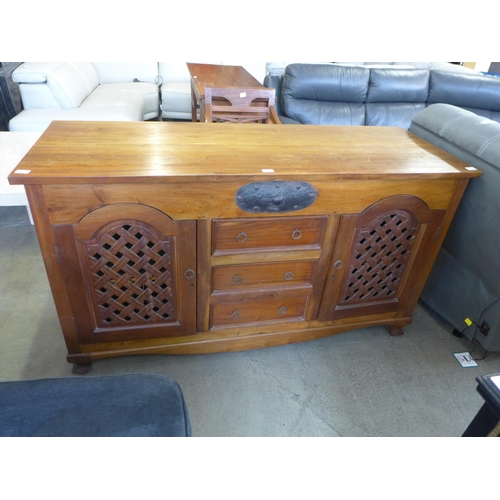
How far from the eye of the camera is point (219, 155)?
3.91ft

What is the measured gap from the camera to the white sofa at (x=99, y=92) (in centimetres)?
284

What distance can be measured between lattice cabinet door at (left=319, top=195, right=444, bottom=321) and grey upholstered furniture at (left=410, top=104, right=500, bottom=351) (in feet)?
0.60

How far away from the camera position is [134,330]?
4.42ft

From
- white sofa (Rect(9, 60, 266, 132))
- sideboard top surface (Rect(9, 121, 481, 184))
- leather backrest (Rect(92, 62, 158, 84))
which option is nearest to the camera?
sideboard top surface (Rect(9, 121, 481, 184))

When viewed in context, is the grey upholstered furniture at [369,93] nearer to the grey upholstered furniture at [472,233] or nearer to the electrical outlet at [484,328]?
the grey upholstered furniture at [472,233]

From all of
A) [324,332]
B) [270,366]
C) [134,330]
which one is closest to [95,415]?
[134,330]

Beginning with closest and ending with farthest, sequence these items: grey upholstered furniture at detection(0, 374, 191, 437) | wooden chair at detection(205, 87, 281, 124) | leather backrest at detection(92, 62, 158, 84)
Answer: grey upholstered furniture at detection(0, 374, 191, 437)
wooden chair at detection(205, 87, 281, 124)
leather backrest at detection(92, 62, 158, 84)

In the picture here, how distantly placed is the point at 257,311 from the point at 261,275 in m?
0.18

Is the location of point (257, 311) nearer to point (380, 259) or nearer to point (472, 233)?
point (380, 259)

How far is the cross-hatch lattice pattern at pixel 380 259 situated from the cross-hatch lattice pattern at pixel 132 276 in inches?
27.3

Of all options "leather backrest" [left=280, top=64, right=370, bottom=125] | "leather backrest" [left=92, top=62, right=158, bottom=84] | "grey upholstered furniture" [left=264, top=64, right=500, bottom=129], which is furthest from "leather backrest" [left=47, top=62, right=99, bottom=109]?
"leather backrest" [left=280, top=64, right=370, bottom=125]

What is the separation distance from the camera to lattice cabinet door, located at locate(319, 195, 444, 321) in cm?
129

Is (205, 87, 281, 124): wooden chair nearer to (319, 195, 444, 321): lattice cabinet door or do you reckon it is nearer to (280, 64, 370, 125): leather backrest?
(280, 64, 370, 125): leather backrest

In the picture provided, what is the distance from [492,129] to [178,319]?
4.46ft
